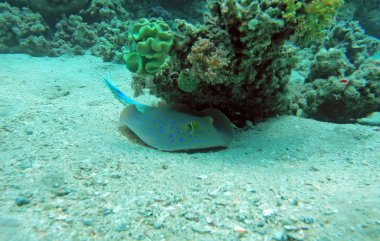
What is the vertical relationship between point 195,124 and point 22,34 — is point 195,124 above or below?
below

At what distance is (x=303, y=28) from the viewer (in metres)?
3.56

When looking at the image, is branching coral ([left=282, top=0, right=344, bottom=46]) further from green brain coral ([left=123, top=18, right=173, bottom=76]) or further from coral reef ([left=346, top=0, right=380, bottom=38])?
coral reef ([left=346, top=0, right=380, bottom=38])

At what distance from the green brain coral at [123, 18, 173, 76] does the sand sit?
1.23 metres

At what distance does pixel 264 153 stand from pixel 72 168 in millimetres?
2563

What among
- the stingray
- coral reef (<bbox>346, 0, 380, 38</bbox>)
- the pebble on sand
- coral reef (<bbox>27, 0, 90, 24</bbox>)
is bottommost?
the pebble on sand

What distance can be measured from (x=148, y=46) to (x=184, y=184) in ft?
7.27

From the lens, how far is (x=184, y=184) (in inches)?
109

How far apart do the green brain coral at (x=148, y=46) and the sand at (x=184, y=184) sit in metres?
1.23

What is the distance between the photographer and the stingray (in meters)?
3.87

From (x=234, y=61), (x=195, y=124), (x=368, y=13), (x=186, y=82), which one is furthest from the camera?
(x=368, y=13)

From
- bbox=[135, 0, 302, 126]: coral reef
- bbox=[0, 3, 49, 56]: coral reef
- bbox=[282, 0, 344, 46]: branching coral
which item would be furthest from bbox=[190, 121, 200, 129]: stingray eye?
bbox=[0, 3, 49, 56]: coral reef

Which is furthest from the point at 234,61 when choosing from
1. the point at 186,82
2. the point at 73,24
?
the point at 73,24

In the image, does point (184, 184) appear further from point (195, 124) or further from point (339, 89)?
point (339, 89)

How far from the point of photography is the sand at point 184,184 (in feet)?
6.58
